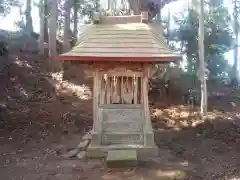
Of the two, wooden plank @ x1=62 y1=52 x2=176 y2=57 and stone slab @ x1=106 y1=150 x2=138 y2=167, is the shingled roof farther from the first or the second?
stone slab @ x1=106 y1=150 x2=138 y2=167

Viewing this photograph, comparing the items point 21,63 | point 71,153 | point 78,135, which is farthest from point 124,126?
point 21,63

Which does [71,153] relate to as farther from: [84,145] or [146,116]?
[146,116]

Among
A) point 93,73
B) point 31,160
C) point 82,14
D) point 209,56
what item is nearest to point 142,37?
point 93,73

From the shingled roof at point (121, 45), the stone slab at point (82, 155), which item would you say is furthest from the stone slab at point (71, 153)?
the shingled roof at point (121, 45)

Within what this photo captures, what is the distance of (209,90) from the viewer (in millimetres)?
19672

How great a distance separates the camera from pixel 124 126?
9.95 m

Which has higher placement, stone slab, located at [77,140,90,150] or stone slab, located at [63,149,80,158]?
stone slab, located at [77,140,90,150]

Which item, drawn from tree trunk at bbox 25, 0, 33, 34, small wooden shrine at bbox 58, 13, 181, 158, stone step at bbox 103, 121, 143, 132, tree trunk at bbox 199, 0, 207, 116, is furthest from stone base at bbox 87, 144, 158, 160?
tree trunk at bbox 25, 0, 33, 34

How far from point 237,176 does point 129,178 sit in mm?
2896

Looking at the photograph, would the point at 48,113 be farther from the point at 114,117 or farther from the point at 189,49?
the point at 189,49

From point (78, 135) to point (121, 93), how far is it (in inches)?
142

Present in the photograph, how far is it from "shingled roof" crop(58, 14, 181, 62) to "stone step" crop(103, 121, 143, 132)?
2006 mm

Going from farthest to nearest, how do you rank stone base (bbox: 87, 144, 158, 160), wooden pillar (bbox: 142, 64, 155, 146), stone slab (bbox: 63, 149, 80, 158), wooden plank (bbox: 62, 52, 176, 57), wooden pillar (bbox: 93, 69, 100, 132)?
stone slab (bbox: 63, 149, 80, 158) → wooden pillar (bbox: 93, 69, 100, 132) → wooden pillar (bbox: 142, 64, 155, 146) → stone base (bbox: 87, 144, 158, 160) → wooden plank (bbox: 62, 52, 176, 57)

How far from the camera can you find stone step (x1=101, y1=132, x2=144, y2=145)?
9.86 meters
